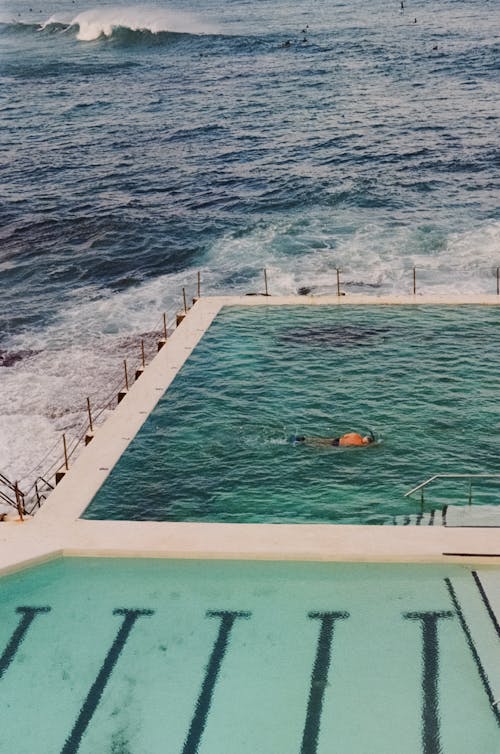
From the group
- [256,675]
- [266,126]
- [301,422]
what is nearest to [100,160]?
[266,126]

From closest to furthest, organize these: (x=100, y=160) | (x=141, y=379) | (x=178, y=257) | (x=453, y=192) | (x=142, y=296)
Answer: (x=141, y=379)
(x=142, y=296)
(x=178, y=257)
(x=453, y=192)
(x=100, y=160)

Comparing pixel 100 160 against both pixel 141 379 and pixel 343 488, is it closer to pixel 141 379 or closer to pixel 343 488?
pixel 141 379

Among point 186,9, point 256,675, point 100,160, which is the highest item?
point 186,9

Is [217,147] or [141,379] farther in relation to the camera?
[217,147]

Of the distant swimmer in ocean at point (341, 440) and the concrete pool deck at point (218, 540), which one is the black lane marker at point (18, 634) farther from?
the distant swimmer in ocean at point (341, 440)

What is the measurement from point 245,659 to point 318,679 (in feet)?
4.00

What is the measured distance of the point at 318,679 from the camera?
15.2m

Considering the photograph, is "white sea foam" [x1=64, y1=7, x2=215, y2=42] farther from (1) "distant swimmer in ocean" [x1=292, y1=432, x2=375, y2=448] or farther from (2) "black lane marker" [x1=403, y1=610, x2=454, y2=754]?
(2) "black lane marker" [x1=403, y1=610, x2=454, y2=754]

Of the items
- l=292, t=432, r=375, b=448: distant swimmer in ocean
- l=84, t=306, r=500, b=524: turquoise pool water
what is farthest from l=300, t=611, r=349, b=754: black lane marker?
l=292, t=432, r=375, b=448: distant swimmer in ocean

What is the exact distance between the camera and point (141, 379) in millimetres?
26859

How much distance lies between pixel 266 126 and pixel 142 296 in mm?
29089

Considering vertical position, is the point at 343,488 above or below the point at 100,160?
below

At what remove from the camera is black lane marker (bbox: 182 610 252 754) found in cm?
1428

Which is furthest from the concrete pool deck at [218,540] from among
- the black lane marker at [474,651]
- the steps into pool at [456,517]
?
the black lane marker at [474,651]
